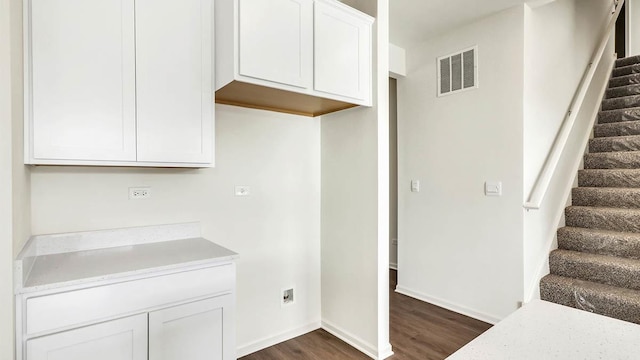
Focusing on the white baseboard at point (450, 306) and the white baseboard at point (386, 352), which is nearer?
the white baseboard at point (386, 352)

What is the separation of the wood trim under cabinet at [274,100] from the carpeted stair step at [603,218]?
266cm

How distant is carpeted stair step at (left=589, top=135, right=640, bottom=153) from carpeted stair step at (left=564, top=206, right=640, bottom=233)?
0.90 metres

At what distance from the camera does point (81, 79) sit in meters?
1.59

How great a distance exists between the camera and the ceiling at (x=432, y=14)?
2779mm

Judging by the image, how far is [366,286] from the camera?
2.49 m

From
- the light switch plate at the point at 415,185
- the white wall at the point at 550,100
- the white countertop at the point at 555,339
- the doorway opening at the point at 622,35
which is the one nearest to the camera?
the white countertop at the point at 555,339

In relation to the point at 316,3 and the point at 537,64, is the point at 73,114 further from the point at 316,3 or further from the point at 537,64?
the point at 537,64

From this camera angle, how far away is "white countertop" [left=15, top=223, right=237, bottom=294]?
4.59 feet

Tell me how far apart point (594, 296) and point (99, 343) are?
3.28 m

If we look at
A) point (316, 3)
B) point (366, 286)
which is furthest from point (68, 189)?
point (366, 286)

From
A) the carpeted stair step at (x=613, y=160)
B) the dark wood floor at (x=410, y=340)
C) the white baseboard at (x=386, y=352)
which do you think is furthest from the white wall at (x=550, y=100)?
the white baseboard at (x=386, y=352)

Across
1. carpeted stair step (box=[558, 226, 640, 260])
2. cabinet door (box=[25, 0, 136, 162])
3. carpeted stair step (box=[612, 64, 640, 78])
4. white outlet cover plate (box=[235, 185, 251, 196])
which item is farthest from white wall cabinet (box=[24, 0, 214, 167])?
carpeted stair step (box=[612, 64, 640, 78])

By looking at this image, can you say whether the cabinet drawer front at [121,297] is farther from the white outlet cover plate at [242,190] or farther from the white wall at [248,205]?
the white outlet cover plate at [242,190]

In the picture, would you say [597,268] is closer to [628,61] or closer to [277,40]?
[277,40]
